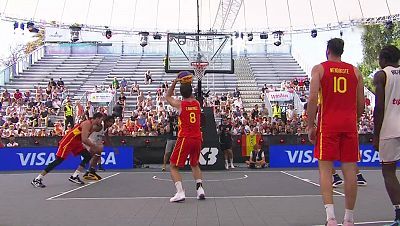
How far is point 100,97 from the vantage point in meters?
30.7

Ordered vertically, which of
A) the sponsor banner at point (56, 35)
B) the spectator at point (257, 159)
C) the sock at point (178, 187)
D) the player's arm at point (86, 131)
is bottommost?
the spectator at point (257, 159)

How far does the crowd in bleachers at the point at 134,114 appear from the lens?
24656mm

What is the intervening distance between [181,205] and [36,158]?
1298 cm

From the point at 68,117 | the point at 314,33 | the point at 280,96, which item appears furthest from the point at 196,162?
the point at 314,33

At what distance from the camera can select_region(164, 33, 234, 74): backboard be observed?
22.4m

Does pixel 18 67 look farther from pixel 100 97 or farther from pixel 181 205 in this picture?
pixel 181 205

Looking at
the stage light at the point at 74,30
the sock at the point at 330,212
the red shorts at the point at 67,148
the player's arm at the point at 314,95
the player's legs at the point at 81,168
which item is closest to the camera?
the sock at the point at 330,212

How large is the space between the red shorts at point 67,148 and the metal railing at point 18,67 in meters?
25.7

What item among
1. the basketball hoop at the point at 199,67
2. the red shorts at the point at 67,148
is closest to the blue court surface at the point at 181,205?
the red shorts at the point at 67,148

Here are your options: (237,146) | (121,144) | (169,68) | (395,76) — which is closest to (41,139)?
(121,144)

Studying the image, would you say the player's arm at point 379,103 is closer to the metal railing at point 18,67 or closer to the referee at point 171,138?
the referee at point 171,138

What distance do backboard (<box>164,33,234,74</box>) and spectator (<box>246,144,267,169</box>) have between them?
3.80 meters

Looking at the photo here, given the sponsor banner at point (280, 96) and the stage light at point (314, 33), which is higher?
the stage light at point (314, 33)

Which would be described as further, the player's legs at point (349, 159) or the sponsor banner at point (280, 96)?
the sponsor banner at point (280, 96)
